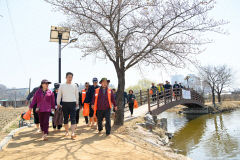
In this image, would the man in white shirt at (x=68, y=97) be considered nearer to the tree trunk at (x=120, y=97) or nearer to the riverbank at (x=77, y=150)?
the riverbank at (x=77, y=150)

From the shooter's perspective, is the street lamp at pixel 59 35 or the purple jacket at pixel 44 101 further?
the street lamp at pixel 59 35

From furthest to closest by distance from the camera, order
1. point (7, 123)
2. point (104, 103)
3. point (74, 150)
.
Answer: point (7, 123)
point (104, 103)
point (74, 150)

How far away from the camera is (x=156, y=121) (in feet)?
35.1

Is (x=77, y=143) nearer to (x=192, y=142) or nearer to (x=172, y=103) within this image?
(x=192, y=142)

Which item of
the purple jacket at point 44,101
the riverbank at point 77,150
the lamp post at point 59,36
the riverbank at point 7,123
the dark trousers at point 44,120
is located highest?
the lamp post at point 59,36

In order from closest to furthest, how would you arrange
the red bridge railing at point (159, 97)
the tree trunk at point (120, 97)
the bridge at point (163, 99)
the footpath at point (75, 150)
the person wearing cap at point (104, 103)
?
1. the footpath at point (75, 150)
2. the person wearing cap at point (104, 103)
3. the tree trunk at point (120, 97)
4. the bridge at point (163, 99)
5. the red bridge railing at point (159, 97)

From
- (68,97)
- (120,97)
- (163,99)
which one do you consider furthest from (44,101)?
(163,99)

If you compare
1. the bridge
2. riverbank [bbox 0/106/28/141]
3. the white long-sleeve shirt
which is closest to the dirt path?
the white long-sleeve shirt

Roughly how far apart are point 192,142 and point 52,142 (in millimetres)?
8645

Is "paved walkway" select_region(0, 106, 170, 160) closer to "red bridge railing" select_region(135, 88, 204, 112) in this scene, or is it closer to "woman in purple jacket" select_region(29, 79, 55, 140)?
"woman in purple jacket" select_region(29, 79, 55, 140)

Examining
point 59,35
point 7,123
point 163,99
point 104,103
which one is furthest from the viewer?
point 163,99

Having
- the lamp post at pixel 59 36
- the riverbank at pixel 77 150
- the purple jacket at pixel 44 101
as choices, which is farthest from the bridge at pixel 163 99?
the purple jacket at pixel 44 101

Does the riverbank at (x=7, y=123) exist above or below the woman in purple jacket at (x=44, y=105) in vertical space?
below

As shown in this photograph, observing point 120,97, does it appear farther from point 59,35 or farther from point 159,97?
point 159,97
